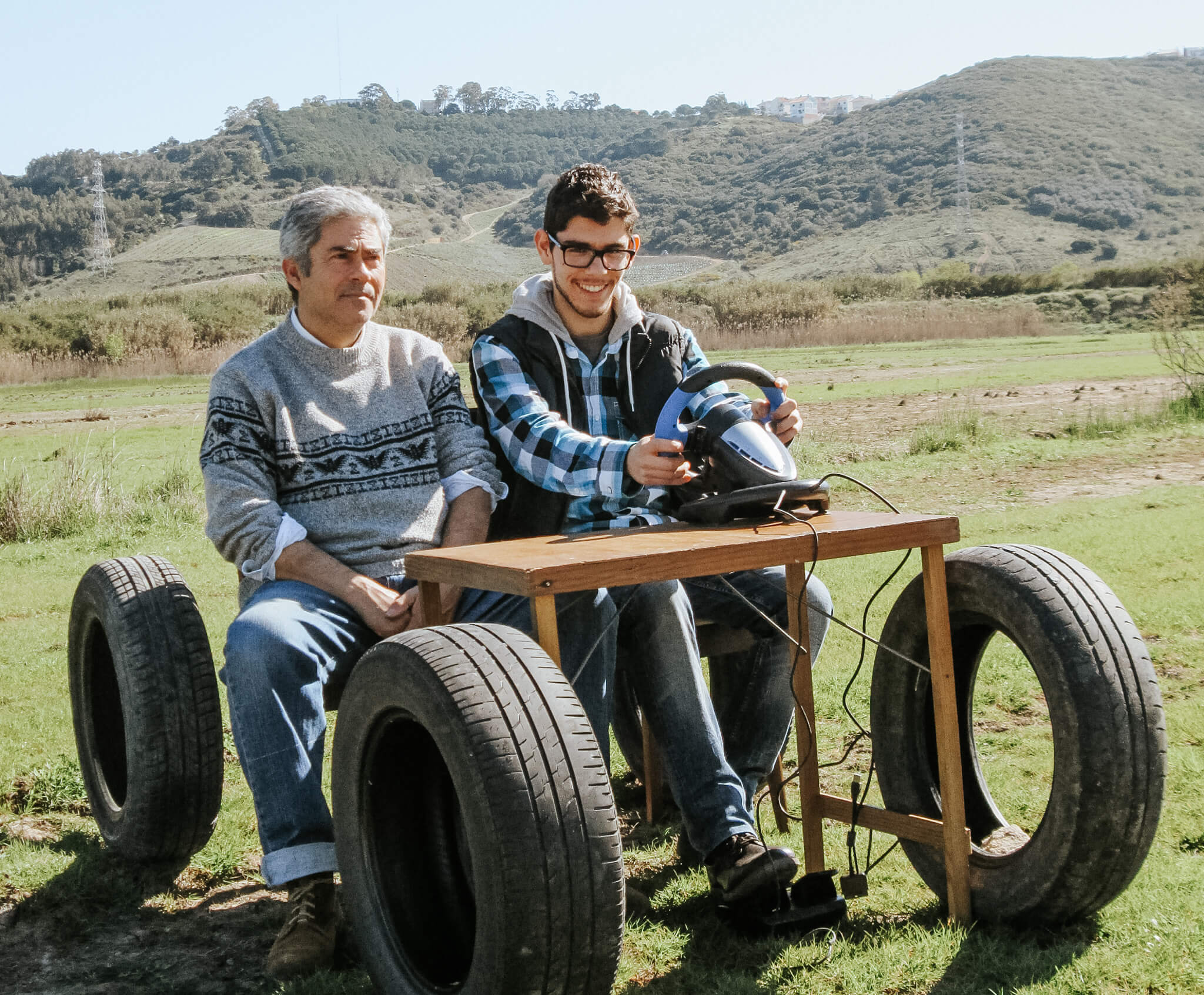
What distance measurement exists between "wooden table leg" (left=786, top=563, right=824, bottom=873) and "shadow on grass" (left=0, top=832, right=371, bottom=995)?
1.21 metres

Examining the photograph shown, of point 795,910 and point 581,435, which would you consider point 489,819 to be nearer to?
point 795,910

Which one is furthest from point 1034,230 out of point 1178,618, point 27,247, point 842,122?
point 1178,618

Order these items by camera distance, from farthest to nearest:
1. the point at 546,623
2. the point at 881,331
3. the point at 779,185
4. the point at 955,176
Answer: the point at 779,185 < the point at 955,176 < the point at 881,331 < the point at 546,623

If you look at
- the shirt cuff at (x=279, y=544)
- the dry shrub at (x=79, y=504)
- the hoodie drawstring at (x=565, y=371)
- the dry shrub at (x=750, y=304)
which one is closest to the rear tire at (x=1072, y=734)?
the hoodie drawstring at (x=565, y=371)

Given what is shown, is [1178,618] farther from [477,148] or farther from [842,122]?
[477,148]

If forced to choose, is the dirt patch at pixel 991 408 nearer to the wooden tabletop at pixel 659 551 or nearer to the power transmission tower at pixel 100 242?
the wooden tabletop at pixel 659 551

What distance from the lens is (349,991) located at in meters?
2.85

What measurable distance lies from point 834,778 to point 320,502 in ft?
6.69

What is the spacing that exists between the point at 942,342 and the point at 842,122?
142462 mm

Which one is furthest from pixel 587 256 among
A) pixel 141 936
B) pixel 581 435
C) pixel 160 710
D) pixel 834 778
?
→ pixel 141 936

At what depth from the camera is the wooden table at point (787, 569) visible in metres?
2.60

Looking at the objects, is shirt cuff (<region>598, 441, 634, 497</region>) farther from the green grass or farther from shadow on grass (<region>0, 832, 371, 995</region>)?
the green grass

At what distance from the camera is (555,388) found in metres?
3.74

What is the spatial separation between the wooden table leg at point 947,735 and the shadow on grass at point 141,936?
4.70ft
